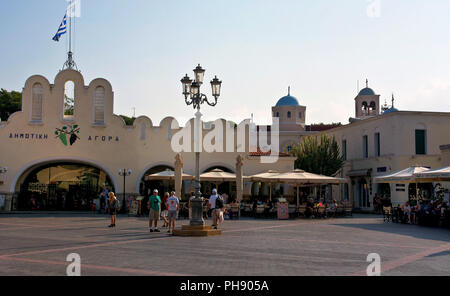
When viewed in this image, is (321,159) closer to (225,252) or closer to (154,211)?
(154,211)

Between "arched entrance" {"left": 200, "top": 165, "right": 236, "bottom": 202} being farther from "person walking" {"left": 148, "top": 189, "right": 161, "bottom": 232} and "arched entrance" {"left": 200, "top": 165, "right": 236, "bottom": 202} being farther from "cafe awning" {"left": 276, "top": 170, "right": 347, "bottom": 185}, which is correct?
"person walking" {"left": 148, "top": 189, "right": 161, "bottom": 232}

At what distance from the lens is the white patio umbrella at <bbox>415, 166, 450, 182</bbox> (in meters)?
22.4

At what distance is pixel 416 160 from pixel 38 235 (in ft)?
100

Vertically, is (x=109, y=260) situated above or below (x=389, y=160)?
below

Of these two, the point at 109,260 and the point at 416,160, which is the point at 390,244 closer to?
the point at 109,260

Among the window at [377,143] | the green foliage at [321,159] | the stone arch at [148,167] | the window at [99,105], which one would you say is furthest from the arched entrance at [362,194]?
the window at [99,105]

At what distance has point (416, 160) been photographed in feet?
131

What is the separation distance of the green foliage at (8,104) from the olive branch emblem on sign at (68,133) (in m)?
25.8

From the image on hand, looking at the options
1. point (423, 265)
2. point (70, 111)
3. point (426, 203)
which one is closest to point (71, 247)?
point (423, 265)

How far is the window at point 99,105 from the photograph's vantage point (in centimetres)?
3475

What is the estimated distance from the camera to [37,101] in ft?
112

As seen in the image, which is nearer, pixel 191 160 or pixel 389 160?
pixel 191 160

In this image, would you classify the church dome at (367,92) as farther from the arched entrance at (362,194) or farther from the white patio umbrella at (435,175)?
the white patio umbrella at (435,175)
